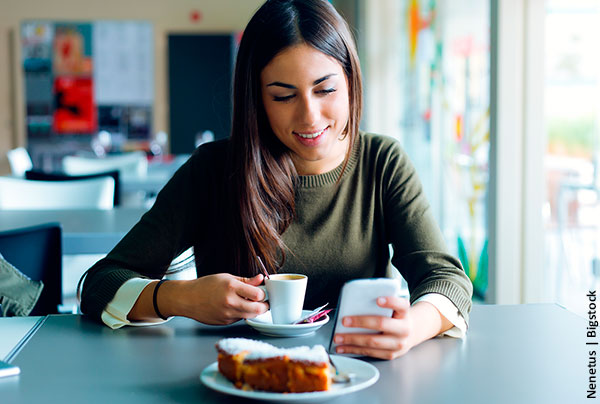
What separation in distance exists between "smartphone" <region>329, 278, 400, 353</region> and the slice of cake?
0.34 feet

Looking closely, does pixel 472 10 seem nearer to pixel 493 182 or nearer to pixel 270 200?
pixel 493 182

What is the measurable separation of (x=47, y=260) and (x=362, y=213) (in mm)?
800

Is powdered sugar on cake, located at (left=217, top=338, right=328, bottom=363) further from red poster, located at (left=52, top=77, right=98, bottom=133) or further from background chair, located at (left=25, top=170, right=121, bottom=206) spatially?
red poster, located at (left=52, top=77, right=98, bottom=133)

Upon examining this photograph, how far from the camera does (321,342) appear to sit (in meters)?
1.11

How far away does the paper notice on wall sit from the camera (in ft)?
25.6

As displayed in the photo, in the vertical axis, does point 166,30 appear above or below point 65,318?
above

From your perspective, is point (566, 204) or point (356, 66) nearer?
point (356, 66)

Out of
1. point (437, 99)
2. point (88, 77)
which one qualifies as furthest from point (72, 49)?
point (437, 99)

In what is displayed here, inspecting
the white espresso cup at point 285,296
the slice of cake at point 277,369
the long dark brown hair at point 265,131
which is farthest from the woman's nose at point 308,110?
the slice of cake at point 277,369

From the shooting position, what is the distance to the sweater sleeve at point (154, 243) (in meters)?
1.30

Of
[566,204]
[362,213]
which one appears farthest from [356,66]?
[566,204]

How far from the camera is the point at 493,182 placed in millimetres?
3172

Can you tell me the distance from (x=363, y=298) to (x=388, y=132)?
5655 mm

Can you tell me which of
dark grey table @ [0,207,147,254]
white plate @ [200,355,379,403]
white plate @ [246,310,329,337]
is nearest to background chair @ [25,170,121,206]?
dark grey table @ [0,207,147,254]
